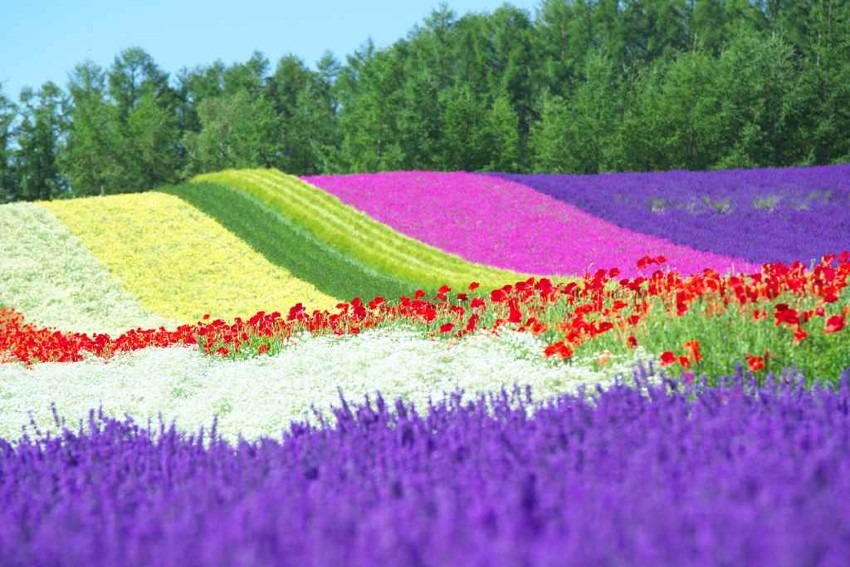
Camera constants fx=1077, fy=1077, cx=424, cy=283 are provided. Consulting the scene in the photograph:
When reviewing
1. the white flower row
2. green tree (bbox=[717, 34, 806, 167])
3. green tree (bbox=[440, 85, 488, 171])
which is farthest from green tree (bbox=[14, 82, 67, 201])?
the white flower row

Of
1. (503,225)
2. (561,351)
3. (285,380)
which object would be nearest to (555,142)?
(503,225)

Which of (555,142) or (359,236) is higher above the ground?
(555,142)

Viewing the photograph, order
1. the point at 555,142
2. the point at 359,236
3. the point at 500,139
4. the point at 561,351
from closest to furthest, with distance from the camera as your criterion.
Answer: the point at 561,351 → the point at 359,236 → the point at 555,142 → the point at 500,139

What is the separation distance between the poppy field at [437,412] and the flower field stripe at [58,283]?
0.11m

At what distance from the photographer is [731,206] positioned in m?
31.0

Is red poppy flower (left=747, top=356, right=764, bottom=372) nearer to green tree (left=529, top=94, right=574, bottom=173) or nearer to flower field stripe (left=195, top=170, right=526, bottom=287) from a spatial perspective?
flower field stripe (left=195, top=170, right=526, bottom=287)

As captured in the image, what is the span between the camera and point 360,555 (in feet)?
9.00

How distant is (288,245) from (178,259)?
282 cm

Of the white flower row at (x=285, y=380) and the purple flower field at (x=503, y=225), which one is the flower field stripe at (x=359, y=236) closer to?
the purple flower field at (x=503, y=225)

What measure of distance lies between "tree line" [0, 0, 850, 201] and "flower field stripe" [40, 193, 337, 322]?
74.6 feet

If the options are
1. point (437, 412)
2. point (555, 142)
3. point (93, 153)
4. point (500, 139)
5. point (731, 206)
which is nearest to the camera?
point (437, 412)

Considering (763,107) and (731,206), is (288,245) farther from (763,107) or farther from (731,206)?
(763,107)

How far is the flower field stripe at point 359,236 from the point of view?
23781 mm

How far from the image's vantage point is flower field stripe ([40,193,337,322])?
A: 2316 centimetres
